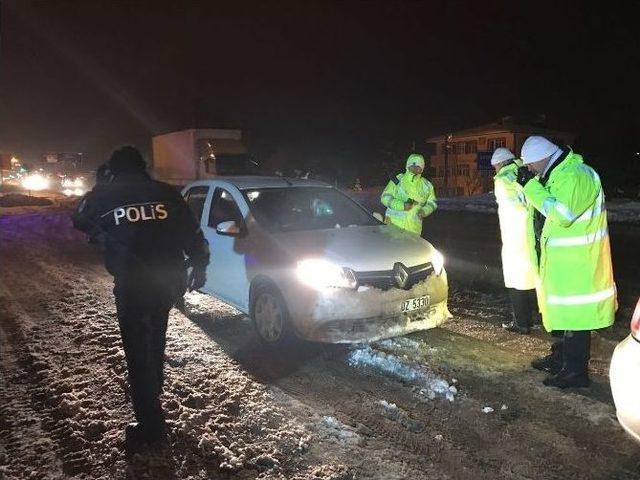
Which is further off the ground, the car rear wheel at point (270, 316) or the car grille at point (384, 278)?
the car grille at point (384, 278)

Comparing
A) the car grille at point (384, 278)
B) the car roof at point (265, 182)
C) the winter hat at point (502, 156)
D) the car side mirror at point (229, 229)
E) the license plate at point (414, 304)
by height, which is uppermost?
the winter hat at point (502, 156)

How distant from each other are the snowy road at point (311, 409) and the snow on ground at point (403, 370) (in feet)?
0.05

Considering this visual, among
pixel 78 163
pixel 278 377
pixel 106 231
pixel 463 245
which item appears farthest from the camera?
pixel 78 163

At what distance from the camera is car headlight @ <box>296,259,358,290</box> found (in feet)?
15.7

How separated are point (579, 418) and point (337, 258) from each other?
2209 mm

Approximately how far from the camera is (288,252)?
5.09m

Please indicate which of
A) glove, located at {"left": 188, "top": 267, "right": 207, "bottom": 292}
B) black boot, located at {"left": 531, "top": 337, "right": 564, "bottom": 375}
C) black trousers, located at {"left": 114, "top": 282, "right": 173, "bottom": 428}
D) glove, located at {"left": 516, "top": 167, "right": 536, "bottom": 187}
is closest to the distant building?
glove, located at {"left": 516, "top": 167, "right": 536, "bottom": 187}

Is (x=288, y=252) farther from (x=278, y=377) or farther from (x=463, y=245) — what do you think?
(x=463, y=245)

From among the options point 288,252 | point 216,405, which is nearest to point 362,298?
point 288,252

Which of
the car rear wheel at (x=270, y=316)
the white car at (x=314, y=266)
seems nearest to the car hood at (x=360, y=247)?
the white car at (x=314, y=266)

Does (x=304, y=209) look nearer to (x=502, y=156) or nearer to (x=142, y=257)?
(x=502, y=156)

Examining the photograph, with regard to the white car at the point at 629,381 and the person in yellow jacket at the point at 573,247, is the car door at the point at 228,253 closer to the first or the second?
the person in yellow jacket at the point at 573,247

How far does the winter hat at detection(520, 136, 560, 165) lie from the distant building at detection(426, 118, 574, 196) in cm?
2888

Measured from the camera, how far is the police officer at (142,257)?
3.47m
